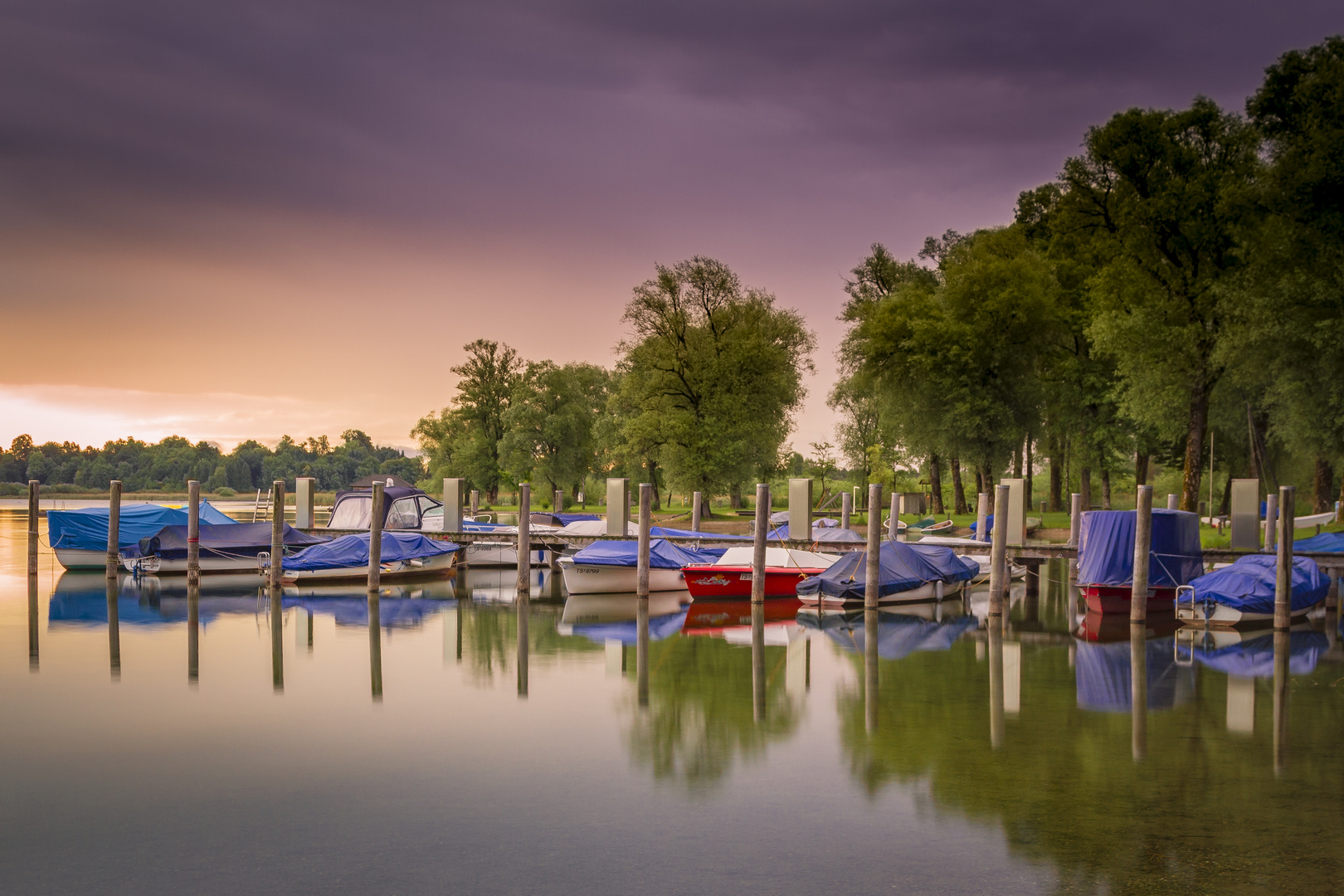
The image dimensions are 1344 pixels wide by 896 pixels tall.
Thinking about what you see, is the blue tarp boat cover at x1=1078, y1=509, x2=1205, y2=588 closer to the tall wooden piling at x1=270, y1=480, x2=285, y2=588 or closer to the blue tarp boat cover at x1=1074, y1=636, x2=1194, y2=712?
the blue tarp boat cover at x1=1074, y1=636, x2=1194, y2=712

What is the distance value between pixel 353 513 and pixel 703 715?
97.4 feet

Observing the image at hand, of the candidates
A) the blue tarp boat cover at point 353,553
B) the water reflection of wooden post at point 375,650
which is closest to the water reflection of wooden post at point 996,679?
the water reflection of wooden post at point 375,650

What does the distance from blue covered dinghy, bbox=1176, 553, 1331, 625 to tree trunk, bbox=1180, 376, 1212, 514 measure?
13.7 m

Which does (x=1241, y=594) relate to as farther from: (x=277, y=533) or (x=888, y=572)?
(x=277, y=533)

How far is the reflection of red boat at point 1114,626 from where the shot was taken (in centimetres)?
2477

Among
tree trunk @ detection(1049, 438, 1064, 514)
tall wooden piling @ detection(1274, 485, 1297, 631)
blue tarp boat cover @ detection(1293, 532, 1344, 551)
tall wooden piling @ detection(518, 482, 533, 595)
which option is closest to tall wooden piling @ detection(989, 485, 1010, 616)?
tall wooden piling @ detection(1274, 485, 1297, 631)

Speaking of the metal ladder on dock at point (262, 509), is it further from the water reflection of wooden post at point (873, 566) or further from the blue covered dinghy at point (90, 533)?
the water reflection of wooden post at point (873, 566)

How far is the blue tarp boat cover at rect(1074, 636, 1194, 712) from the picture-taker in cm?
1722

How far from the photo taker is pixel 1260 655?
21.8 metres

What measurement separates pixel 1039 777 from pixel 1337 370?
95.1ft

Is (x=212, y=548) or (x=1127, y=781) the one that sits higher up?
(x=212, y=548)

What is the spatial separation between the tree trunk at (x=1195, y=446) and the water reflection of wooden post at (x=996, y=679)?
17.6 m

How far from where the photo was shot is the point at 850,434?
6912 centimetres

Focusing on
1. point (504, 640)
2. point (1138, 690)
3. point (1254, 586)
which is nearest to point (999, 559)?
point (1254, 586)
